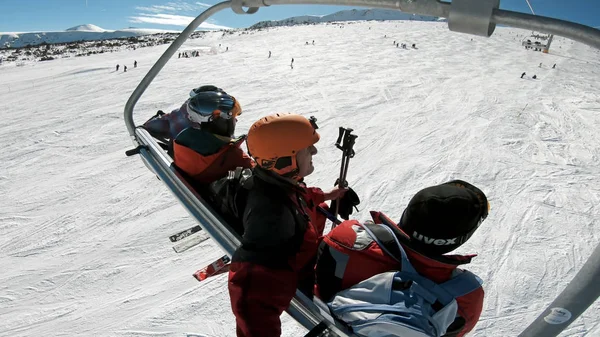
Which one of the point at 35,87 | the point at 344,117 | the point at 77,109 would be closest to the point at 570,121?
the point at 344,117

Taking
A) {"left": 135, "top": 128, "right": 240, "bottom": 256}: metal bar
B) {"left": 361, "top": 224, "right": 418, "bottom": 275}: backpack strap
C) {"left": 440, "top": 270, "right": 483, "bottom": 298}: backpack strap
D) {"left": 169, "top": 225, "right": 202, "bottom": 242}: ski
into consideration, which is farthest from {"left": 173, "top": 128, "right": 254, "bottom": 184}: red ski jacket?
{"left": 440, "top": 270, "right": 483, "bottom": 298}: backpack strap

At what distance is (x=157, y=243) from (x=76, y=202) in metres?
1.65

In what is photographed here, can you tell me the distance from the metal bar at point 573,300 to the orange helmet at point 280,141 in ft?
3.73

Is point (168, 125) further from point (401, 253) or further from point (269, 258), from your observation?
point (401, 253)

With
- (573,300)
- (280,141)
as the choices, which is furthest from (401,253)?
(280,141)

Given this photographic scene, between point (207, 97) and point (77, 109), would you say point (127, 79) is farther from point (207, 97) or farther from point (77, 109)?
point (207, 97)

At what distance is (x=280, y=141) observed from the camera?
165 centimetres

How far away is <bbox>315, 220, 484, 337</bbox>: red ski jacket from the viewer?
131 centimetres

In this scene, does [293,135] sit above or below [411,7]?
below

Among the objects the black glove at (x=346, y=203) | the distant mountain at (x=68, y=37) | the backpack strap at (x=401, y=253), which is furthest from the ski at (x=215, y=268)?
the distant mountain at (x=68, y=37)

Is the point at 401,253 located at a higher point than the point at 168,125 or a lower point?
higher

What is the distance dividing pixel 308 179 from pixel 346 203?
2.50m

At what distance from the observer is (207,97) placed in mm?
2803

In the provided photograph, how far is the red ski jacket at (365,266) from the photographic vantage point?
131cm
